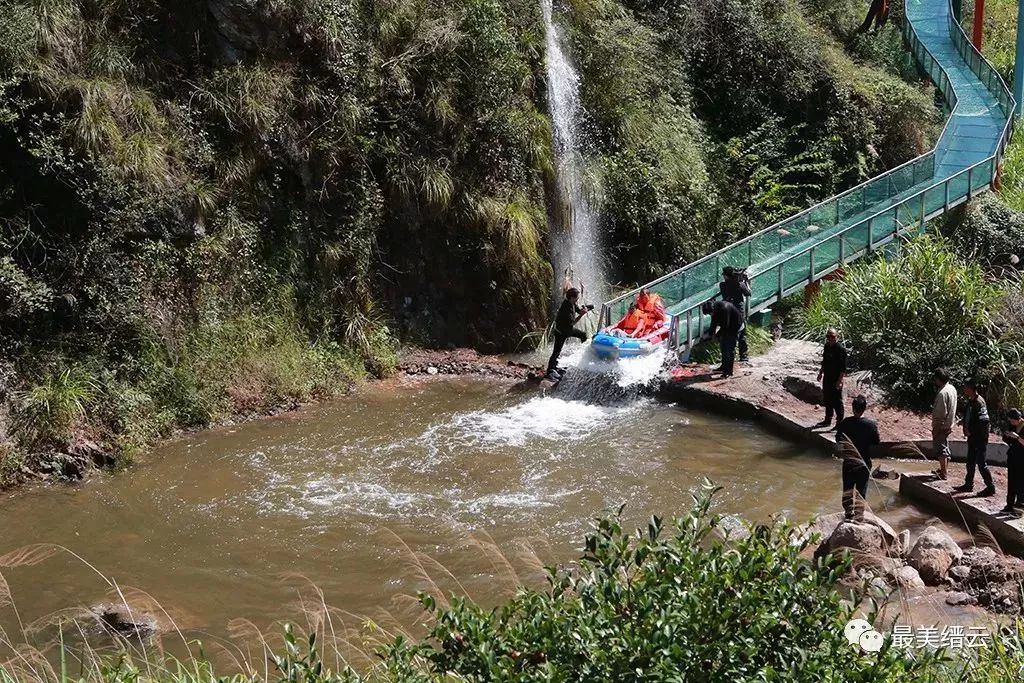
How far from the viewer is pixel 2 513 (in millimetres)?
11297

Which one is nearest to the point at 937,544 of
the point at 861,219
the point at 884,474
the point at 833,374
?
the point at 884,474

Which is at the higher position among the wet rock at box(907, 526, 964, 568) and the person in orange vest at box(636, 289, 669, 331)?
the person in orange vest at box(636, 289, 669, 331)

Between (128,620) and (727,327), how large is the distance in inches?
384

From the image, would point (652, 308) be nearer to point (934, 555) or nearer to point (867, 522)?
point (867, 522)

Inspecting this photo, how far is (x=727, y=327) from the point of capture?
1572cm

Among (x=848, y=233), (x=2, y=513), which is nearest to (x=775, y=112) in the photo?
(x=848, y=233)

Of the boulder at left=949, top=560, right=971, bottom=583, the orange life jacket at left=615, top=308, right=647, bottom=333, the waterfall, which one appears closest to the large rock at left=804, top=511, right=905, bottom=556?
the boulder at left=949, top=560, right=971, bottom=583

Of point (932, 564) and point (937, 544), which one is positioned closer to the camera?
point (932, 564)

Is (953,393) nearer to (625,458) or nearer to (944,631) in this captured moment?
(625,458)

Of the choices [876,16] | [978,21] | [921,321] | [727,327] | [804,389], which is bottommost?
[804,389]

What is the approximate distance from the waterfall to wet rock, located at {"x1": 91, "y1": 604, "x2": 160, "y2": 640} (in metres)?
11.2

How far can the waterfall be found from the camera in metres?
19.0

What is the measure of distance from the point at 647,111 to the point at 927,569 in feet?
44.2

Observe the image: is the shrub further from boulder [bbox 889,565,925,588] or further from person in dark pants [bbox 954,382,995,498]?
boulder [bbox 889,565,925,588]
